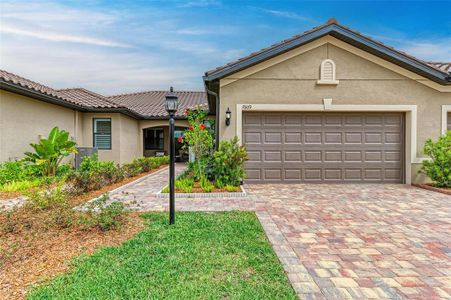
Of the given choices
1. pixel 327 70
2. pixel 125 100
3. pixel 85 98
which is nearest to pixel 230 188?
pixel 327 70

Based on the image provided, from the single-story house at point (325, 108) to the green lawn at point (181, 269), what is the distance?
18.0ft

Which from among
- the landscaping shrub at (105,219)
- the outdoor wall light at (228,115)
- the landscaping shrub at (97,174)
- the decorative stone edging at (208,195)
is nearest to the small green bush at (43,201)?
the landscaping shrub at (105,219)

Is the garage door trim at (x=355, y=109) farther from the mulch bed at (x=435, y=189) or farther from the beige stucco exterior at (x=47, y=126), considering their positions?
the beige stucco exterior at (x=47, y=126)

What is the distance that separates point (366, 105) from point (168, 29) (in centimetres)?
1011

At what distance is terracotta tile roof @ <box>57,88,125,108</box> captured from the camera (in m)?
14.2

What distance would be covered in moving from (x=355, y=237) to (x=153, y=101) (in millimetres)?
21246

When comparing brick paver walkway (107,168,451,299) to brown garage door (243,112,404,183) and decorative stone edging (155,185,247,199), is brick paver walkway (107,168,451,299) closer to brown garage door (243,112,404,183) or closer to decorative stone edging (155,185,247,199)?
decorative stone edging (155,185,247,199)

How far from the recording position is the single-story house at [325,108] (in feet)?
30.6

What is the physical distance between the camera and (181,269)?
3.31m

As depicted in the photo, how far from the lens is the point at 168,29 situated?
13.6 m

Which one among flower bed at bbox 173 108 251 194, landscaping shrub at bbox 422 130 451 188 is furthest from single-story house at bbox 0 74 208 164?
landscaping shrub at bbox 422 130 451 188

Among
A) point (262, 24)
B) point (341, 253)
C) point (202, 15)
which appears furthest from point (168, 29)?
point (341, 253)

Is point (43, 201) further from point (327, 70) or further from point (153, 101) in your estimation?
point (153, 101)

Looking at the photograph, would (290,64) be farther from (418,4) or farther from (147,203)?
(418,4)
